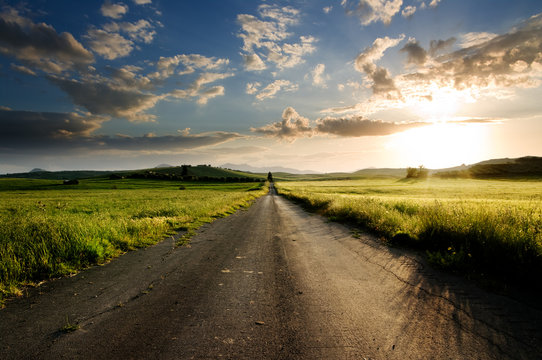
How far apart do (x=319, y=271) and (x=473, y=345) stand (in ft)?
11.0

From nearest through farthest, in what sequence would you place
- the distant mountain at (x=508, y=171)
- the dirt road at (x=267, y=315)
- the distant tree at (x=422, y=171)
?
the dirt road at (x=267, y=315) < the distant mountain at (x=508, y=171) < the distant tree at (x=422, y=171)

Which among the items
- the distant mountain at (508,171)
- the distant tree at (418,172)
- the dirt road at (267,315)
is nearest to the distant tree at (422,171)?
the distant tree at (418,172)

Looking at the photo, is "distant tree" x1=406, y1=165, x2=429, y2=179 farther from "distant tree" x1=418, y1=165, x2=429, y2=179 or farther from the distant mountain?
the distant mountain

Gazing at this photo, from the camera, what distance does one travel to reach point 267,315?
13.2 feet

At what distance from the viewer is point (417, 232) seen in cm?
916

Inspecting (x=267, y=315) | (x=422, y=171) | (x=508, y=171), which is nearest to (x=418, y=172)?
(x=422, y=171)

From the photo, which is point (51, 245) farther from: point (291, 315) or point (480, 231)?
point (480, 231)

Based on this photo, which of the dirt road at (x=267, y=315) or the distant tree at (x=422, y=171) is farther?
the distant tree at (x=422, y=171)

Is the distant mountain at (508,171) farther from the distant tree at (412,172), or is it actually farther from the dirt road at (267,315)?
the dirt road at (267,315)

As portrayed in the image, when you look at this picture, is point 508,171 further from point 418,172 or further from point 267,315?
point 267,315

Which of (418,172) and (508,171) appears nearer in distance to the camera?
(508,171)

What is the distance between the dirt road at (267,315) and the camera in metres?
3.16

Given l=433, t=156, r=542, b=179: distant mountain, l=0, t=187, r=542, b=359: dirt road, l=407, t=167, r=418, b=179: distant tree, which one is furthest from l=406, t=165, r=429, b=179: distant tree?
l=0, t=187, r=542, b=359: dirt road

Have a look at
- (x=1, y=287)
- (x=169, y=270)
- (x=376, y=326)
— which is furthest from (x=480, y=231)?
(x=1, y=287)
